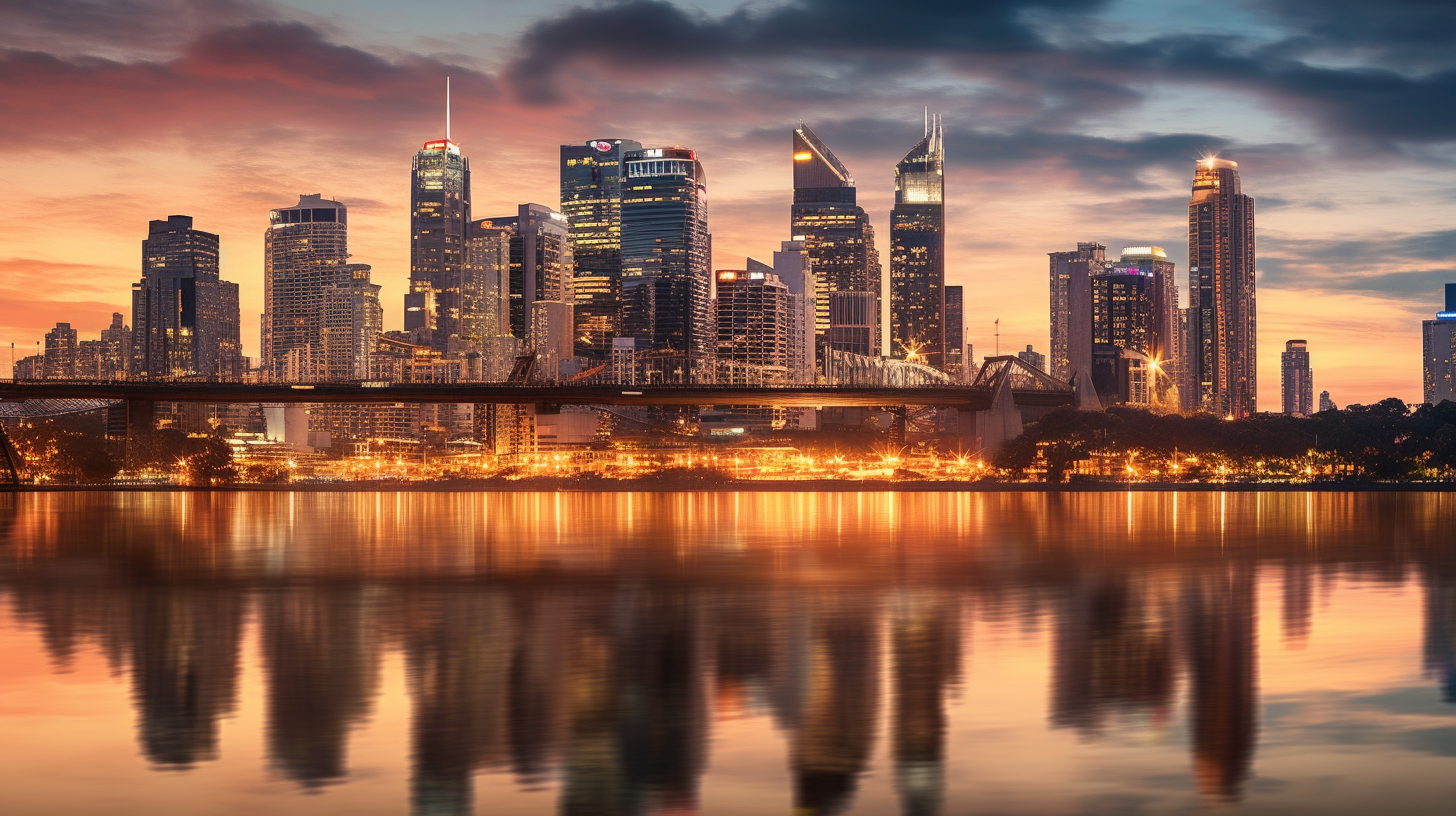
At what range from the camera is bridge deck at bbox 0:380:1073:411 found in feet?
542

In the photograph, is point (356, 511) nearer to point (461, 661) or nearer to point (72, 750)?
point (461, 661)

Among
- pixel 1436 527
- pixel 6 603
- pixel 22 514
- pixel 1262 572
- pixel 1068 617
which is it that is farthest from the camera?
pixel 22 514

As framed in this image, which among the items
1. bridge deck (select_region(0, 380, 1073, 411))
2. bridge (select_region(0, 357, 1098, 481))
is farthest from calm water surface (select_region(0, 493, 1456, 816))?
bridge deck (select_region(0, 380, 1073, 411))

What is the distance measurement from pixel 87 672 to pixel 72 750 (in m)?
9.80

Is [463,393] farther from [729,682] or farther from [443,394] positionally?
[729,682]

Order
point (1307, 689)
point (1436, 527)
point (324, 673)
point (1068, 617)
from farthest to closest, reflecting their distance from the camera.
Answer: point (1436, 527), point (1068, 617), point (324, 673), point (1307, 689)

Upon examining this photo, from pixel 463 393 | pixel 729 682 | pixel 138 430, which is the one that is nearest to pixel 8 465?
pixel 138 430

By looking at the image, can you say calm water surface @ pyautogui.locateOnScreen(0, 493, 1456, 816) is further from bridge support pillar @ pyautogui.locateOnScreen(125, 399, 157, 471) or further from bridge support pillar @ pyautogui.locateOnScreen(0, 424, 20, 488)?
bridge support pillar @ pyautogui.locateOnScreen(0, 424, 20, 488)

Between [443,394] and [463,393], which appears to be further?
[463,393]

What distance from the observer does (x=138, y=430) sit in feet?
594

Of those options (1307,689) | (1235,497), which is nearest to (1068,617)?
(1307,689)

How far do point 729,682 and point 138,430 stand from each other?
169 metres

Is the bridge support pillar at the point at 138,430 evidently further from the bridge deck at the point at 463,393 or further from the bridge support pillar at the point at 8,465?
the bridge support pillar at the point at 8,465

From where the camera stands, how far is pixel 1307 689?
1153 inches
